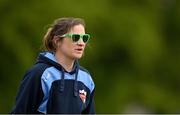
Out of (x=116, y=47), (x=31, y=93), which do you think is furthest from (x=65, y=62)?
(x=116, y=47)

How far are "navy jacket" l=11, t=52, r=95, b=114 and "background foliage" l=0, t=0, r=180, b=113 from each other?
10.2m

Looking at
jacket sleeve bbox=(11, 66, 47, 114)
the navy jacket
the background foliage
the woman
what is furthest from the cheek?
the background foliage

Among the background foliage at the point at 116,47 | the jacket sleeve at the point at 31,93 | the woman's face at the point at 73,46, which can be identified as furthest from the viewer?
the background foliage at the point at 116,47

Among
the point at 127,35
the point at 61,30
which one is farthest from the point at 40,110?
the point at 127,35

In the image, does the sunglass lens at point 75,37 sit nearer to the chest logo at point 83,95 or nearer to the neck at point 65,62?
the neck at point 65,62

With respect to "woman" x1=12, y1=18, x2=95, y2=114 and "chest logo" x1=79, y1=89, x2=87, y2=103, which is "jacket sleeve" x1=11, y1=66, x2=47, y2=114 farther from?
"chest logo" x1=79, y1=89, x2=87, y2=103

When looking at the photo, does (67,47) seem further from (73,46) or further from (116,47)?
(116,47)

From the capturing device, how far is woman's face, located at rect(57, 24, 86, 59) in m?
7.95

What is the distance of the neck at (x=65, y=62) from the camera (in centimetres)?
797

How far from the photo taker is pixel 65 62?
7980 millimetres

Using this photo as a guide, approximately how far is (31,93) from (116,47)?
1238 cm

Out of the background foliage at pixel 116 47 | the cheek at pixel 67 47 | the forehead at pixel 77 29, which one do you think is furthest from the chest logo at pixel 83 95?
the background foliage at pixel 116 47

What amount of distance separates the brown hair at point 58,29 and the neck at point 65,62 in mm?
127

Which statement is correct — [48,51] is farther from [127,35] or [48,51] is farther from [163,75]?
Result: [163,75]
